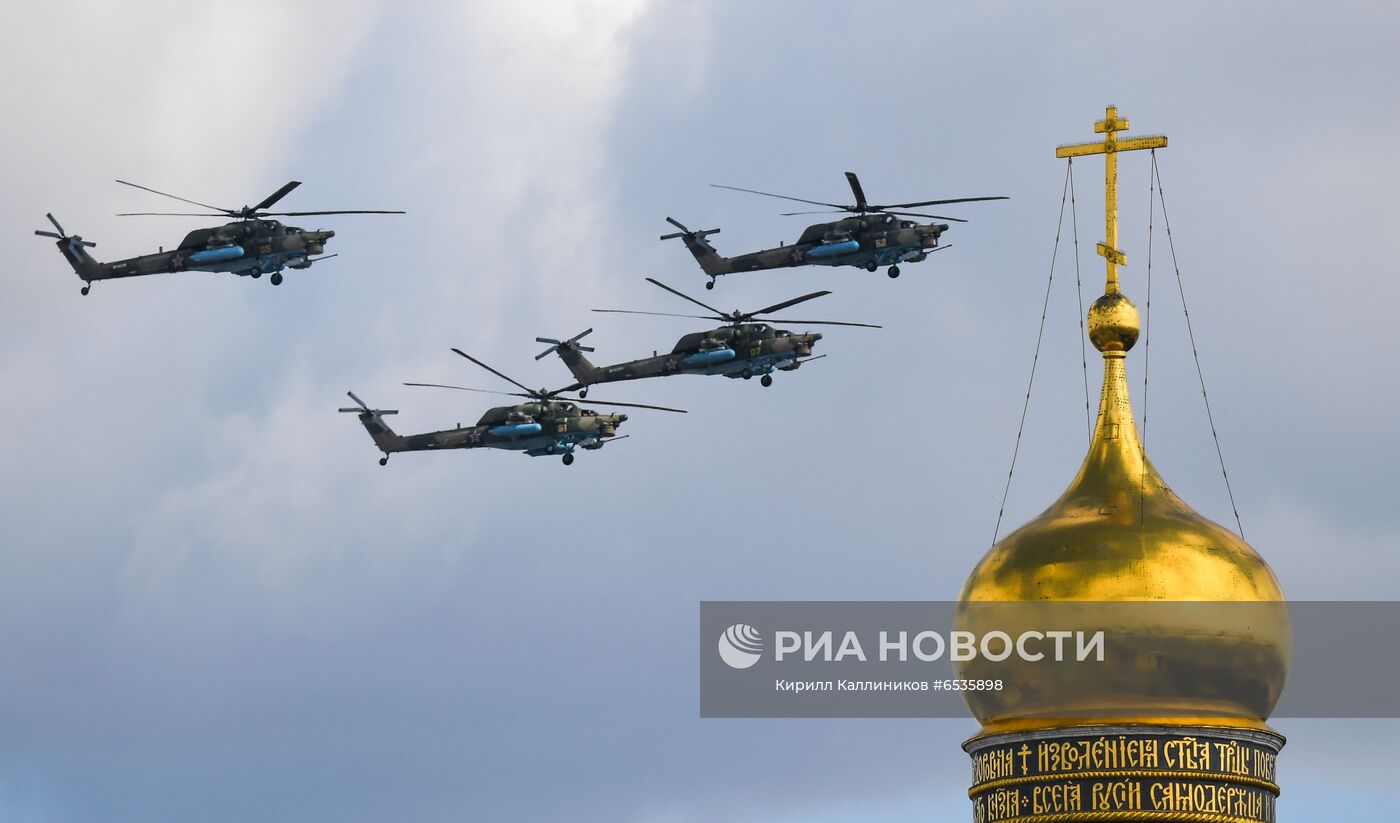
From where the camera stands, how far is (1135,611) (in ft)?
218

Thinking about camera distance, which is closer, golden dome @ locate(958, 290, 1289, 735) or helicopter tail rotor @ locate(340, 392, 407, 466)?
golden dome @ locate(958, 290, 1289, 735)

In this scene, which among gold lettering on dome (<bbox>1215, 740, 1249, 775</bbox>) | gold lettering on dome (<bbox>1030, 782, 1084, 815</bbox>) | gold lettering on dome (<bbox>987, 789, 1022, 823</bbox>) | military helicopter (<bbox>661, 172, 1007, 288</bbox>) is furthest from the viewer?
military helicopter (<bbox>661, 172, 1007, 288</bbox>)

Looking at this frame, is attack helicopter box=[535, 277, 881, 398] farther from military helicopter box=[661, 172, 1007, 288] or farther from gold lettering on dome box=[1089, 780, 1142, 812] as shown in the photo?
gold lettering on dome box=[1089, 780, 1142, 812]

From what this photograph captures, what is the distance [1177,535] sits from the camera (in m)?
67.6

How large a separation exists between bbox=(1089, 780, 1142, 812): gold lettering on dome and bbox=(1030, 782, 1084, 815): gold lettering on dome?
0.96 ft

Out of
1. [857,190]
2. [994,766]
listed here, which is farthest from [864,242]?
[994,766]

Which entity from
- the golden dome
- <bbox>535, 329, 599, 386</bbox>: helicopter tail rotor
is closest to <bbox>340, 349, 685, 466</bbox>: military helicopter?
<bbox>535, 329, 599, 386</bbox>: helicopter tail rotor

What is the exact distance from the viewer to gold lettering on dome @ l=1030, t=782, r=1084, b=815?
6581 centimetres

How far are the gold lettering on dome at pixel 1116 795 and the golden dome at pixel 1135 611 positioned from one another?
1.34m

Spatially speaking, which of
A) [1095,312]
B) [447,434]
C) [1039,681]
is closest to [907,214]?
[447,434]

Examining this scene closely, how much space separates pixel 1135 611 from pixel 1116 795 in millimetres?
3345

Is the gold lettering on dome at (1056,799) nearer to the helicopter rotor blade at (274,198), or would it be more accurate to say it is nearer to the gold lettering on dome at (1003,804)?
the gold lettering on dome at (1003,804)

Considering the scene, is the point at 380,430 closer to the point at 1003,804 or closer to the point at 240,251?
the point at 240,251

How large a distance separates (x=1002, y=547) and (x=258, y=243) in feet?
140
